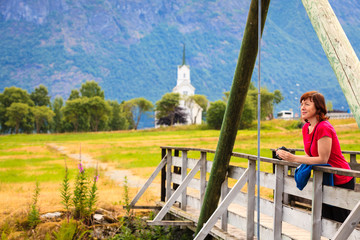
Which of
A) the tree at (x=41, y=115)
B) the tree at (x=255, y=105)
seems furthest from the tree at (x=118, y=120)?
the tree at (x=255, y=105)

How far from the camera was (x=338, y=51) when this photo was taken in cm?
438

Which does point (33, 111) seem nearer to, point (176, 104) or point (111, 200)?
point (176, 104)

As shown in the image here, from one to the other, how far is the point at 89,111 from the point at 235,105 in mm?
115318

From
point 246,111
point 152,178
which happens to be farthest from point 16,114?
point 152,178

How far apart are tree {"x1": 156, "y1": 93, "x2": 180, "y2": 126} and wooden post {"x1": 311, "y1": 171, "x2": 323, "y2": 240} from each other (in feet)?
410

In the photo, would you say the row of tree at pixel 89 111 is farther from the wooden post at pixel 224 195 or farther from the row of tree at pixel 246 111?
the wooden post at pixel 224 195

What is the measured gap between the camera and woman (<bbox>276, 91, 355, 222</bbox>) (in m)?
4.38

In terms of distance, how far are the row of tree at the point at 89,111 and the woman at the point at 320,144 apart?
8569 centimetres

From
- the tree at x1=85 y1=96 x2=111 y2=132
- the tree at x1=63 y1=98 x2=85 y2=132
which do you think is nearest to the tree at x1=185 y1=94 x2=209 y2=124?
the tree at x1=85 y1=96 x2=111 y2=132

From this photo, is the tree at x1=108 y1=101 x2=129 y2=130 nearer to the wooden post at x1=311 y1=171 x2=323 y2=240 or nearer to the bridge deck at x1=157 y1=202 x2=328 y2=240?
the bridge deck at x1=157 y1=202 x2=328 y2=240

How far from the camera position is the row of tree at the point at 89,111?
388 feet

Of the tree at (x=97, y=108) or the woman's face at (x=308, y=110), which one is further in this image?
the tree at (x=97, y=108)

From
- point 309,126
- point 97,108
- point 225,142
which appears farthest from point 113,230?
point 97,108

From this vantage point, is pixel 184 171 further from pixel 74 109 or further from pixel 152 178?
pixel 74 109
